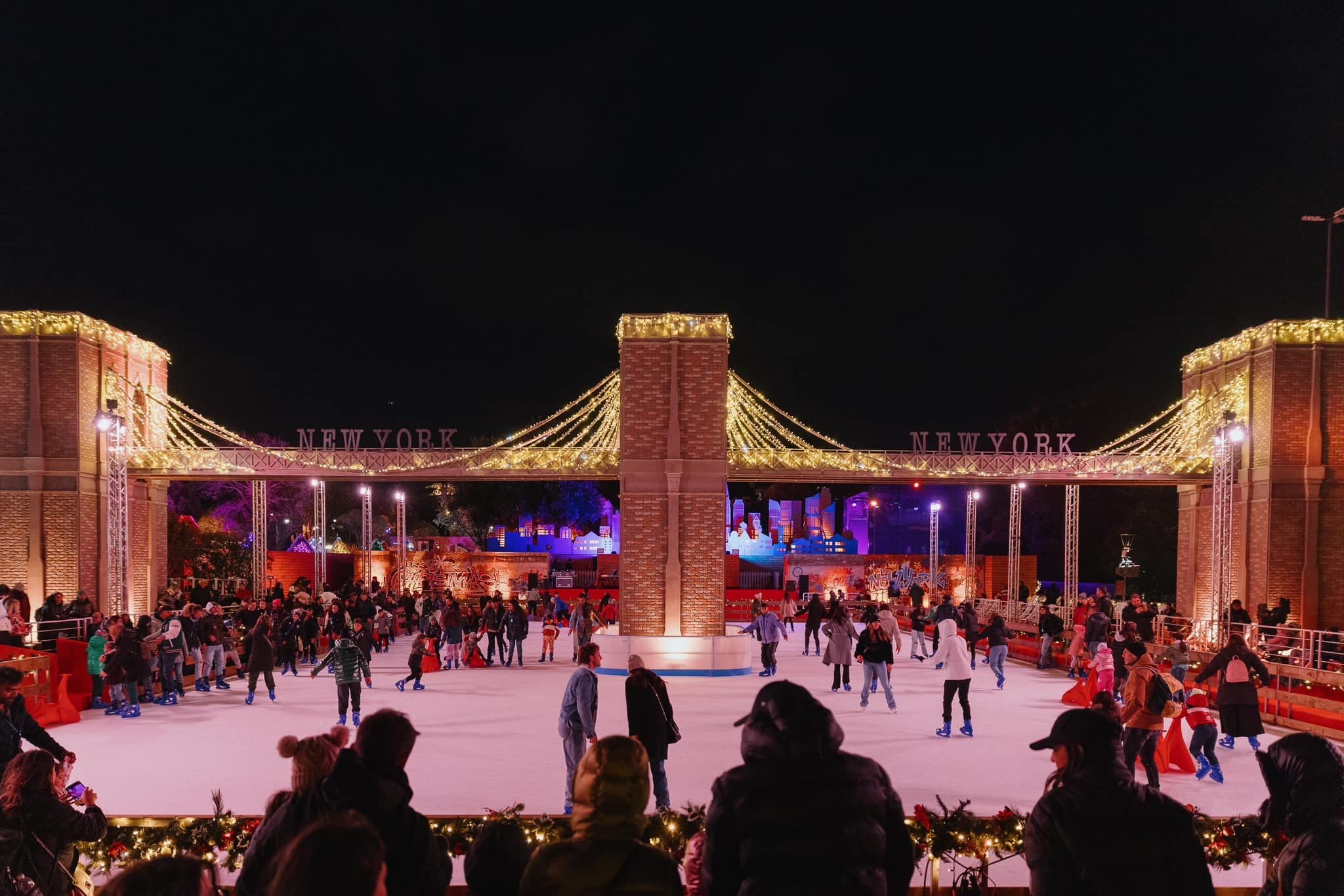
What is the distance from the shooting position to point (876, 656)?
1343cm

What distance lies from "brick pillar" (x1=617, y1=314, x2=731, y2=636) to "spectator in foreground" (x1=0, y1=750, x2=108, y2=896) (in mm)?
15512

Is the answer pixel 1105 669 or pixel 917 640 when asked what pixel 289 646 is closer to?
pixel 917 640

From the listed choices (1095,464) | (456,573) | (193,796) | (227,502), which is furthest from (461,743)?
(227,502)

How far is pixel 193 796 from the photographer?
8.36 meters

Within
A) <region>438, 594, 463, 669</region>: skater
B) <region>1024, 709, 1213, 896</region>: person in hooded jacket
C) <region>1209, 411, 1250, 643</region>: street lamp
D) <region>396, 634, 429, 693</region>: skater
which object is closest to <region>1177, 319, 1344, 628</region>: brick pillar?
<region>1209, 411, 1250, 643</region>: street lamp

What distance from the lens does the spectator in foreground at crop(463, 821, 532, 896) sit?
3.23 m

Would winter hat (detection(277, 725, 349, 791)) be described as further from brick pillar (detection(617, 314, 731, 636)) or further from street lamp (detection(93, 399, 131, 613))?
street lamp (detection(93, 399, 131, 613))

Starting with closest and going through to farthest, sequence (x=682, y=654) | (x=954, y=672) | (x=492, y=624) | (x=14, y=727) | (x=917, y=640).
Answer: (x=14, y=727) < (x=954, y=672) < (x=682, y=654) < (x=492, y=624) < (x=917, y=640)

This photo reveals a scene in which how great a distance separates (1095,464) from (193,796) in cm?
2019

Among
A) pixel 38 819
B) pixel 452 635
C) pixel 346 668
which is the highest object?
pixel 38 819

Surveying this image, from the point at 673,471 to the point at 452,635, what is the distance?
5.51m

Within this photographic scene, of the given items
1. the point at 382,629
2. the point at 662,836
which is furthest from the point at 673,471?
the point at 662,836

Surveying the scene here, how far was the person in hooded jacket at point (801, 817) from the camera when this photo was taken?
2693 mm

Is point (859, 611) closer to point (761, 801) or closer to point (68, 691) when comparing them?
point (68, 691)
